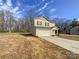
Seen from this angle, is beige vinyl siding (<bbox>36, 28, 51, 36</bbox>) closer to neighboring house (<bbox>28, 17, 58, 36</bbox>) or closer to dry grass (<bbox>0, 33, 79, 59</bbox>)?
neighboring house (<bbox>28, 17, 58, 36</bbox>)

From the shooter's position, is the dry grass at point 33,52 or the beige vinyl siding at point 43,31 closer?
the dry grass at point 33,52

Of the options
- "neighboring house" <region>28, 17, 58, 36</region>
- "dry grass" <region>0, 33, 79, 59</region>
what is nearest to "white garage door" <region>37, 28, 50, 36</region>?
"neighboring house" <region>28, 17, 58, 36</region>

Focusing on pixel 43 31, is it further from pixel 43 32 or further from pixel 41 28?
pixel 41 28

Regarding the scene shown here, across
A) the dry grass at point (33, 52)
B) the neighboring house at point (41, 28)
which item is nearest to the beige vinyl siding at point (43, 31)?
the neighboring house at point (41, 28)

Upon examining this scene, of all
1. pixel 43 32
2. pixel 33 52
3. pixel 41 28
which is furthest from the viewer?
pixel 43 32

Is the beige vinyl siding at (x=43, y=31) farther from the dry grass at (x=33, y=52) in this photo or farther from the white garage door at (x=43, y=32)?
the dry grass at (x=33, y=52)

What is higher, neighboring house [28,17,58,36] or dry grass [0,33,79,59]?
neighboring house [28,17,58,36]

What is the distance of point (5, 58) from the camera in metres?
8.62

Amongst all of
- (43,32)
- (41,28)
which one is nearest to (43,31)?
(43,32)

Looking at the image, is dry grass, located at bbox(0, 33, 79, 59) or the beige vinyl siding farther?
the beige vinyl siding

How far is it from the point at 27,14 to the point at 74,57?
6652cm

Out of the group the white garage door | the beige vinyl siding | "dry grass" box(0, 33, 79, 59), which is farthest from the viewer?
the white garage door

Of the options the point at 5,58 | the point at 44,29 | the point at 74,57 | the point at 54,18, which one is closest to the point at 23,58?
the point at 5,58

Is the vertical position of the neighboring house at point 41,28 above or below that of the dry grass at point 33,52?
above
